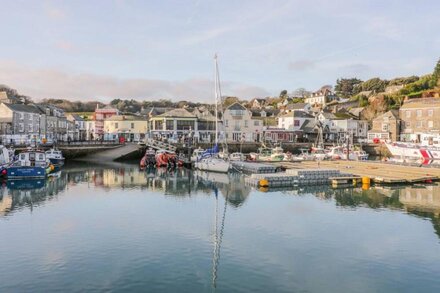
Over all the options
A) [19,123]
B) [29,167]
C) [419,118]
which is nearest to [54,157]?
[29,167]

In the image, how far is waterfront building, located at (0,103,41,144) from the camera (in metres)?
64.3

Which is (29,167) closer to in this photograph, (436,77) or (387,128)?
(387,128)

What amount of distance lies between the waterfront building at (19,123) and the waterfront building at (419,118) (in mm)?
70269

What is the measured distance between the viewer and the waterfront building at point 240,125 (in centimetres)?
8644

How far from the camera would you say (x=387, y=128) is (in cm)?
8988

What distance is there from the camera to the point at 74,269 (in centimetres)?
1603

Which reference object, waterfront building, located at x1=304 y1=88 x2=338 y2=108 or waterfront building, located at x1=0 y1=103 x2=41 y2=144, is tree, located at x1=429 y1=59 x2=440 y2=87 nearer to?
waterfront building, located at x1=304 y1=88 x2=338 y2=108

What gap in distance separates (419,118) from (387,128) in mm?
7269

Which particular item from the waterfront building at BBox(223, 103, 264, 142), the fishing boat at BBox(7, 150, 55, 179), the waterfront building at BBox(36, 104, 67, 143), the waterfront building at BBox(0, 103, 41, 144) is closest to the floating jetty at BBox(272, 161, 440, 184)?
the fishing boat at BBox(7, 150, 55, 179)

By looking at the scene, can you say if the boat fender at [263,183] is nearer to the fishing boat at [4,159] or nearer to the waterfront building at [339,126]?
the fishing boat at [4,159]

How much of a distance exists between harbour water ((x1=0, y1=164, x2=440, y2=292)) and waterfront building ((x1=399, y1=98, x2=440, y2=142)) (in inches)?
2028

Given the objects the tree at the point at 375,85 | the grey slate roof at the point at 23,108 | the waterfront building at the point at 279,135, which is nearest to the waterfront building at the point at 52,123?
the grey slate roof at the point at 23,108

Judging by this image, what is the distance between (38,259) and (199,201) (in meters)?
16.0

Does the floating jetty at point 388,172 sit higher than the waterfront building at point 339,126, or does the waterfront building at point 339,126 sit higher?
the waterfront building at point 339,126
